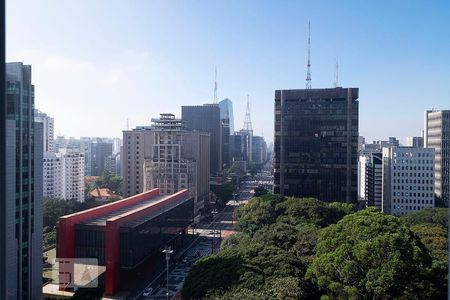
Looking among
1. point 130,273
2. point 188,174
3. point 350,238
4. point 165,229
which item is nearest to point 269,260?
point 350,238

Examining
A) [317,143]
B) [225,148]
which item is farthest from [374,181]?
[225,148]

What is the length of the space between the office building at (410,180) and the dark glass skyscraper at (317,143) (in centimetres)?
277

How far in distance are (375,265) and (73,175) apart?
1837 cm

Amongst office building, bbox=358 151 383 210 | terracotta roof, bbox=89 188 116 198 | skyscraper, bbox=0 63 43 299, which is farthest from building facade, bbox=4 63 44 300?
office building, bbox=358 151 383 210

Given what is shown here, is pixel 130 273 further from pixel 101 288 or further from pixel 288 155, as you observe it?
pixel 288 155

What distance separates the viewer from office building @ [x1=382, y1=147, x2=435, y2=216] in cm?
1702

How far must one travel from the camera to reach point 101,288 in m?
8.91

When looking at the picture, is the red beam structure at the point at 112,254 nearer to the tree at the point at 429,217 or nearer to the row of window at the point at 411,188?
the tree at the point at 429,217

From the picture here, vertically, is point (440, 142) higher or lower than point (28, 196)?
higher

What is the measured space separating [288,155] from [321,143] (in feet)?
4.92

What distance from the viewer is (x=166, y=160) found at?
698 inches

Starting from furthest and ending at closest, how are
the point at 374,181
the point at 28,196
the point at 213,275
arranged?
the point at 374,181 → the point at 28,196 → the point at 213,275

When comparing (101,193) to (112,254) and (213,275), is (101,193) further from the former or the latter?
(213,275)

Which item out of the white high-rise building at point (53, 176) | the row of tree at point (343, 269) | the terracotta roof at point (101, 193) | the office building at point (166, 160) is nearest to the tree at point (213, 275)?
the row of tree at point (343, 269)
